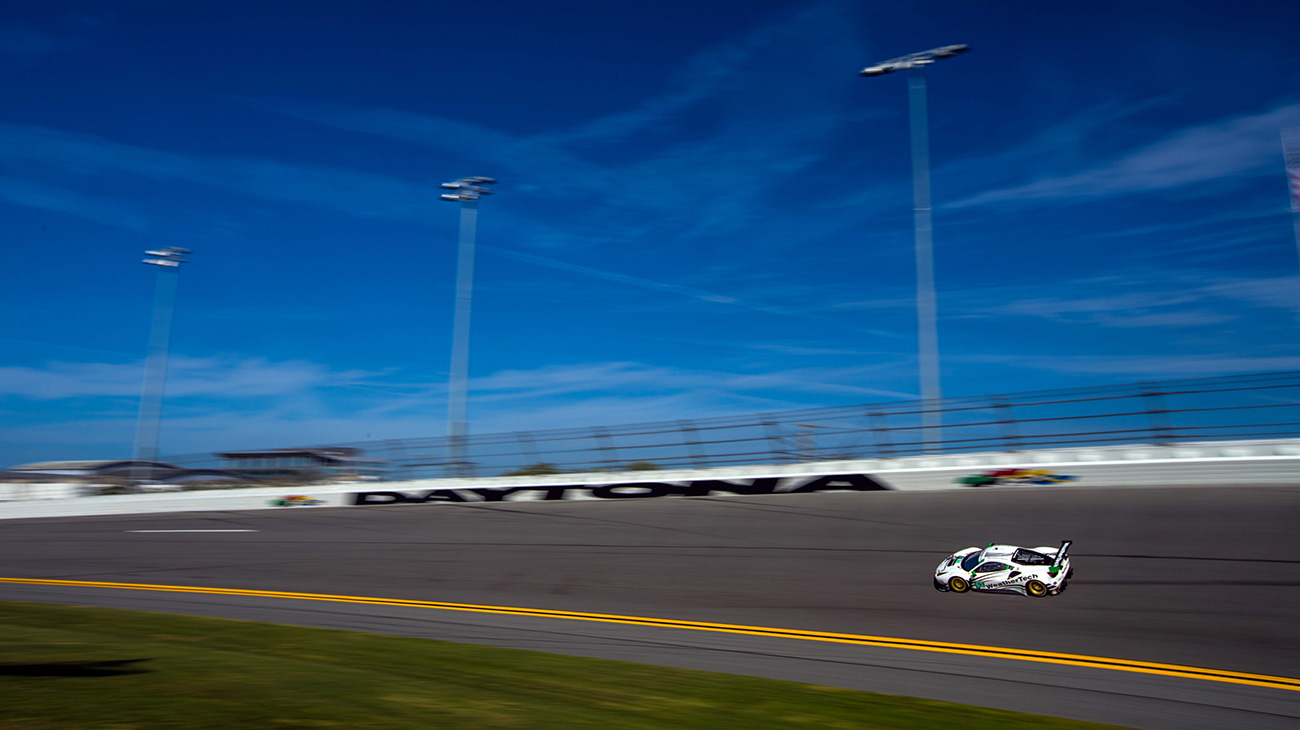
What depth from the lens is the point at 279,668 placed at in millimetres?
5602

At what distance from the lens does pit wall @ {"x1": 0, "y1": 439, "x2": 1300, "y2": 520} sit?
9.64m

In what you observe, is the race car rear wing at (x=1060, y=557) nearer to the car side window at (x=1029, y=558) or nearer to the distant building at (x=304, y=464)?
the car side window at (x=1029, y=558)

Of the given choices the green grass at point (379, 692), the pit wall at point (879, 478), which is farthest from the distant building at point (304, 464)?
the green grass at point (379, 692)

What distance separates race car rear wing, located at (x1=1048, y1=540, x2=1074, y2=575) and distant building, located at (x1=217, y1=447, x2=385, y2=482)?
52.4ft

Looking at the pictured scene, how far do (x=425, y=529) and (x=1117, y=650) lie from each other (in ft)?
39.0

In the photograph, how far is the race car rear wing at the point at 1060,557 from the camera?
8469mm

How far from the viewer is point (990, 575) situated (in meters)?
8.62

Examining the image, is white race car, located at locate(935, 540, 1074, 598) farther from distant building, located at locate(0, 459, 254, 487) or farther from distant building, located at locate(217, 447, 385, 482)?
distant building, located at locate(0, 459, 254, 487)

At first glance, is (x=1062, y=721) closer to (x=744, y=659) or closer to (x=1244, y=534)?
(x=744, y=659)

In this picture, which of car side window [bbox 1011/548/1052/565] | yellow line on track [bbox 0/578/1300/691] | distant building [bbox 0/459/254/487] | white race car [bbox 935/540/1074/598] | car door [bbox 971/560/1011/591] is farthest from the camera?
distant building [bbox 0/459/254/487]

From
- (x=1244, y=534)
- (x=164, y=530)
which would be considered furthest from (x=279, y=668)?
(x=164, y=530)

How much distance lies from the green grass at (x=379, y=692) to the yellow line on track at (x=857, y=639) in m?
2.23

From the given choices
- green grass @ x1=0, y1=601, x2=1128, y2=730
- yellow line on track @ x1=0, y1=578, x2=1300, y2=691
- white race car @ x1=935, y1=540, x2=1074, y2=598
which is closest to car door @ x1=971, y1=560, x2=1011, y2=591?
white race car @ x1=935, y1=540, x2=1074, y2=598

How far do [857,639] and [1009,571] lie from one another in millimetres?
2043
